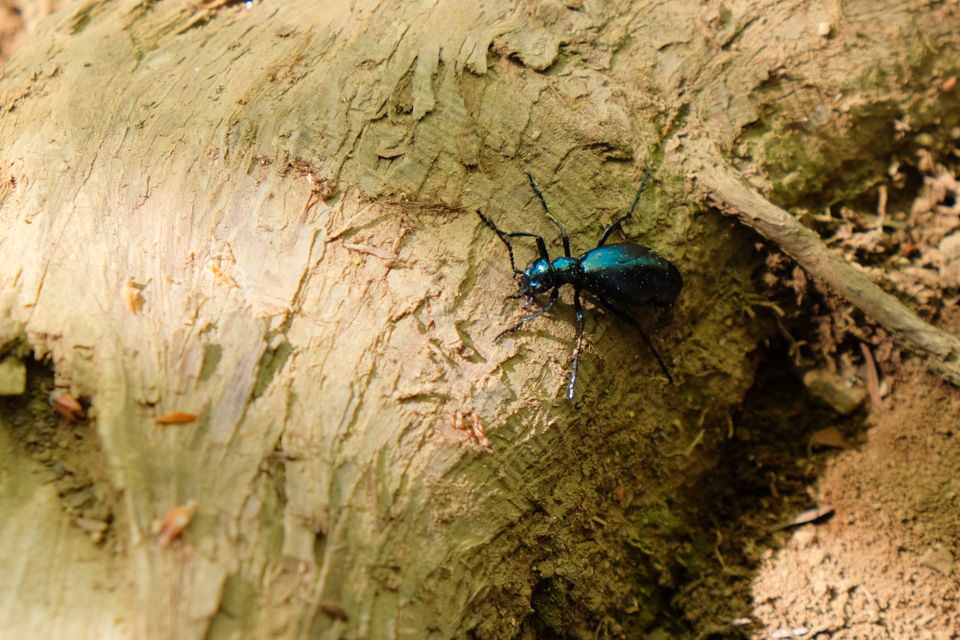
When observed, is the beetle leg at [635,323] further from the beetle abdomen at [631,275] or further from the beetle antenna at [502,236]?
the beetle antenna at [502,236]

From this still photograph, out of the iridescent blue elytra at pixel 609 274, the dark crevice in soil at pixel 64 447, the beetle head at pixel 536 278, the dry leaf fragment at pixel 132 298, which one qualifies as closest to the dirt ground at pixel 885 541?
the iridescent blue elytra at pixel 609 274

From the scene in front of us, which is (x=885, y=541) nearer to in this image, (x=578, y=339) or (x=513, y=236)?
(x=578, y=339)

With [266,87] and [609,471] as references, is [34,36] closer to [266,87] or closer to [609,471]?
[266,87]

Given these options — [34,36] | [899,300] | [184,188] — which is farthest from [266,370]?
[899,300]

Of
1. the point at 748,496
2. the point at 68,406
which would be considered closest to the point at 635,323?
the point at 748,496

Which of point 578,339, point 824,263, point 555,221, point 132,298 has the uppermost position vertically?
point 132,298

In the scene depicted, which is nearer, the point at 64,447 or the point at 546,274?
the point at 64,447

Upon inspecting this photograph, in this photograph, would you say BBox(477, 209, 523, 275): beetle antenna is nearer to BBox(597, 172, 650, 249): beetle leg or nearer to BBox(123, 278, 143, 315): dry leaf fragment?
BBox(597, 172, 650, 249): beetle leg

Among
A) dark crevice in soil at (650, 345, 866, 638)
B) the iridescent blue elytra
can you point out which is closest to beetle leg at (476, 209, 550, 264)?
the iridescent blue elytra
